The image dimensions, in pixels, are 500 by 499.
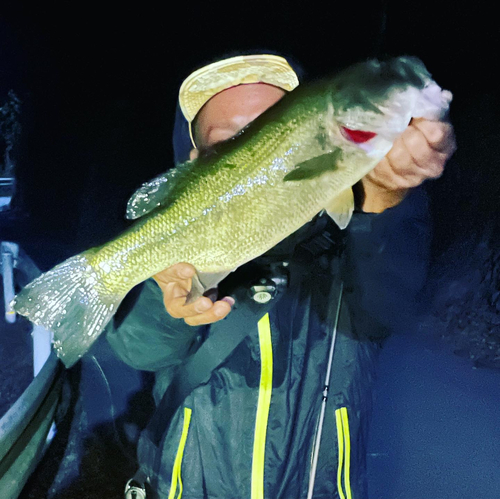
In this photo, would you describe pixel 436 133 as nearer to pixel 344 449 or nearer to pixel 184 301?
pixel 184 301

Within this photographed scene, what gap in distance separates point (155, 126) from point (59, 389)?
1580 centimetres

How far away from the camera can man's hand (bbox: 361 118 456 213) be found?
99cm

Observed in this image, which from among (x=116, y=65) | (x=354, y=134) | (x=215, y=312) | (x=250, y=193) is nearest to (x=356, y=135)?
(x=354, y=134)

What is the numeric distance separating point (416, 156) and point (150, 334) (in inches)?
34.6

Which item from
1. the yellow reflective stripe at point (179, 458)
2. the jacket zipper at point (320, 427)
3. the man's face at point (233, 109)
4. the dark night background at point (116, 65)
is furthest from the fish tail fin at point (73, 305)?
the dark night background at point (116, 65)

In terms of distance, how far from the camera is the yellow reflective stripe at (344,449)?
1305mm

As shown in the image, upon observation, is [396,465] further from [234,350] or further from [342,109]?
[342,109]

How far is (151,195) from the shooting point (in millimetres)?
1094

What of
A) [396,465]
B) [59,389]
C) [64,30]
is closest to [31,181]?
[64,30]

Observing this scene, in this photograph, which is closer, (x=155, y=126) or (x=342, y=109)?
(x=342, y=109)

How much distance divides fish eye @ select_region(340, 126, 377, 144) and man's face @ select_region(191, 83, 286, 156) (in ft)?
1.34

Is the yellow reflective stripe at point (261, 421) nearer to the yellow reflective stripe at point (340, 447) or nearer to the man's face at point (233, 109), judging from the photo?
the yellow reflective stripe at point (340, 447)

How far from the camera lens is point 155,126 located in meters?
16.7

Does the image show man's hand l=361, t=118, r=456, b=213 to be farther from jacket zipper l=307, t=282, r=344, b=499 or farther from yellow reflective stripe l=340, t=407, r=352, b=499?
yellow reflective stripe l=340, t=407, r=352, b=499
